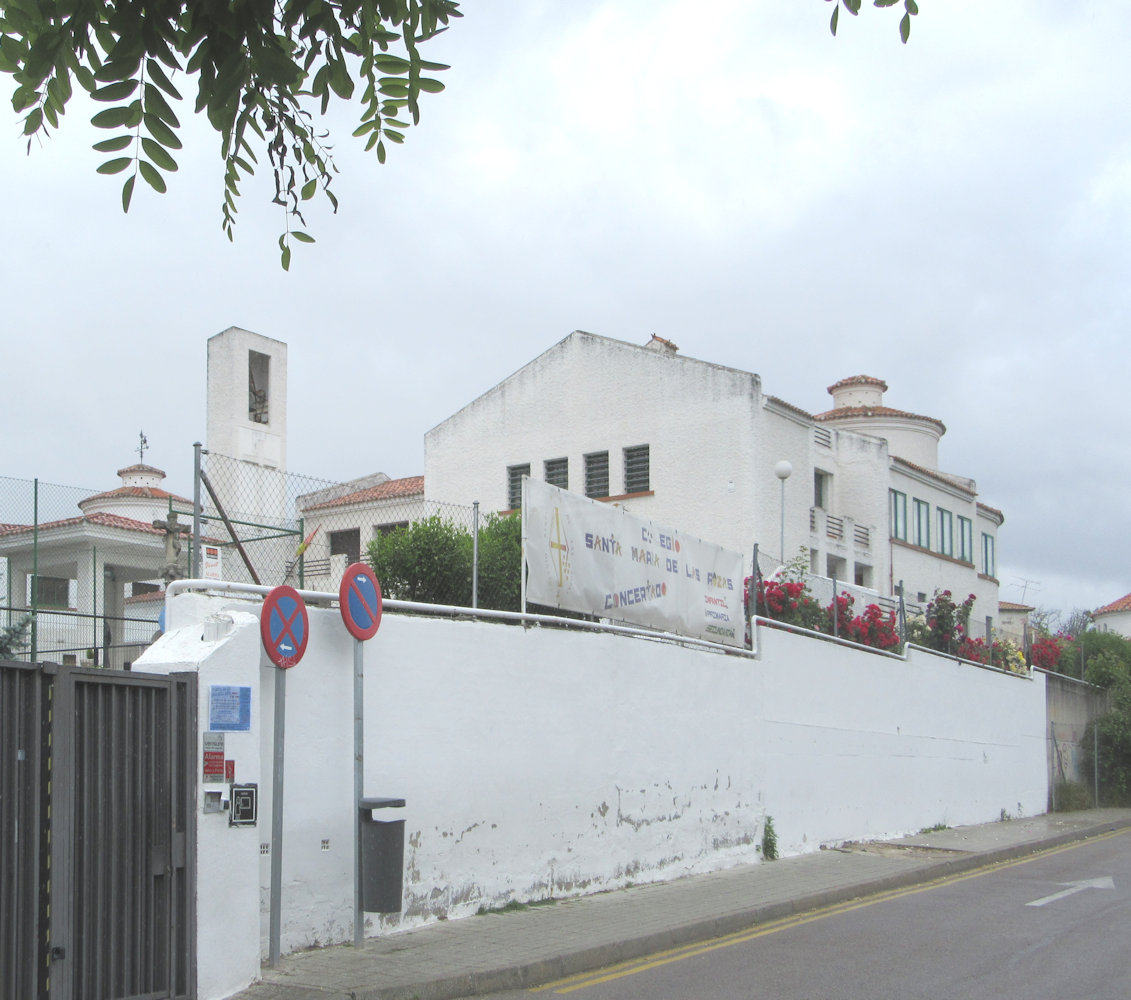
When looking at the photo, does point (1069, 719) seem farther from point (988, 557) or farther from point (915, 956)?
point (915, 956)

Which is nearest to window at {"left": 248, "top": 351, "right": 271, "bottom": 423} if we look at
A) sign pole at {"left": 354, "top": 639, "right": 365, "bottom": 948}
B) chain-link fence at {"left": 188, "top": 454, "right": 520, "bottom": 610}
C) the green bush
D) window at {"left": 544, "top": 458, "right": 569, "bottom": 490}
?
chain-link fence at {"left": 188, "top": 454, "right": 520, "bottom": 610}

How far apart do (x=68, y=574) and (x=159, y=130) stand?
758 centimetres

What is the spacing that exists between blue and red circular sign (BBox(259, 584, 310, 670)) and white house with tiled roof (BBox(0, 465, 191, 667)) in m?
1.93

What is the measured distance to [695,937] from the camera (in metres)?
10.5

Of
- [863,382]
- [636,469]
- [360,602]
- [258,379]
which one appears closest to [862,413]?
[863,382]

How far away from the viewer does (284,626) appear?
8.48 m

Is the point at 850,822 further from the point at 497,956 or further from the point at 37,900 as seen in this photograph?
the point at 37,900

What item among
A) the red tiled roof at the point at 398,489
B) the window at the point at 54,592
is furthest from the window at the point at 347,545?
the red tiled roof at the point at 398,489

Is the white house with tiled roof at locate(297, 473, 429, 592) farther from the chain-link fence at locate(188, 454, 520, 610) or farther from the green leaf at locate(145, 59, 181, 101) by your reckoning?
the green leaf at locate(145, 59, 181, 101)

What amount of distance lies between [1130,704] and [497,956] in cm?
2759

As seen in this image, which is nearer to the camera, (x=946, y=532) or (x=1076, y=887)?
(x=1076, y=887)

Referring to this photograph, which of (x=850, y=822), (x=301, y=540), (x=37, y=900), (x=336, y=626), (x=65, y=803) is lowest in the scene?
(x=850, y=822)

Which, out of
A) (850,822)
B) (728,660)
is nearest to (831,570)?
(850,822)

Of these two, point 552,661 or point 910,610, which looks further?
point 910,610
